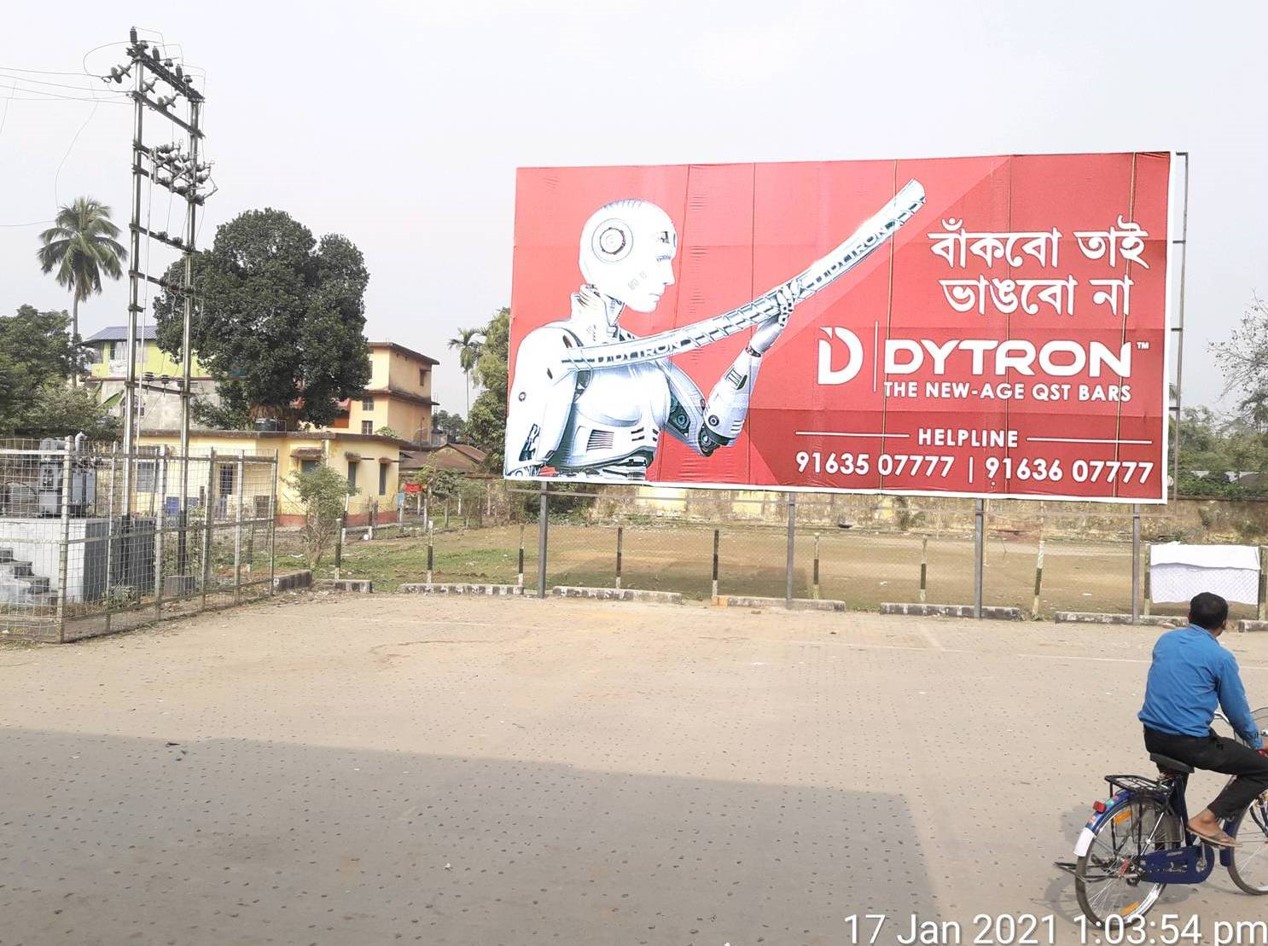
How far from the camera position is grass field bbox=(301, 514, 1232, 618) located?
60.2ft

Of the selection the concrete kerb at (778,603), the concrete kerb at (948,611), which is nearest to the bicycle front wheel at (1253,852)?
the concrete kerb at (948,611)

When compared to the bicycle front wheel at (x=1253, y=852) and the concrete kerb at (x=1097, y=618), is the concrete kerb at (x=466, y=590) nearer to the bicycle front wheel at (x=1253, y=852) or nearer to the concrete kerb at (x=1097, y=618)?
the concrete kerb at (x=1097, y=618)

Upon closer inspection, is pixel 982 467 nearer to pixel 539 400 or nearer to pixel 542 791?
pixel 539 400

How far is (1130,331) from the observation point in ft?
47.0

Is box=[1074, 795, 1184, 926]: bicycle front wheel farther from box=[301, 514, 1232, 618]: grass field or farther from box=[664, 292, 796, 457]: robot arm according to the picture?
box=[664, 292, 796, 457]: robot arm

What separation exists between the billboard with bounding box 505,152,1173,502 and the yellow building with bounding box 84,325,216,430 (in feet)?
40.7

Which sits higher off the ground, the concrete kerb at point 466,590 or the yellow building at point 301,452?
the yellow building at point 301,452

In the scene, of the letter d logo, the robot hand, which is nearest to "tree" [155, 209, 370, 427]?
the robot hand

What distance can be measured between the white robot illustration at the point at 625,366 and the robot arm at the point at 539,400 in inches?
0.7

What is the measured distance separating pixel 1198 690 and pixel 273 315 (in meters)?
33.4

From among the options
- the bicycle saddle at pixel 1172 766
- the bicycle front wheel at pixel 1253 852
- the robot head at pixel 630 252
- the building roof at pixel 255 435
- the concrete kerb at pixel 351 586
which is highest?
the robot head at pixel 630 252

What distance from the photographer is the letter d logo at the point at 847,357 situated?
15.1 metres

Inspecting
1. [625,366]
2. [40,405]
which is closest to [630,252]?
[625,366]

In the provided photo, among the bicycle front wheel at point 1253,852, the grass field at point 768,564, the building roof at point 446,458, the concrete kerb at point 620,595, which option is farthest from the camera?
the building roof at point 446,458
